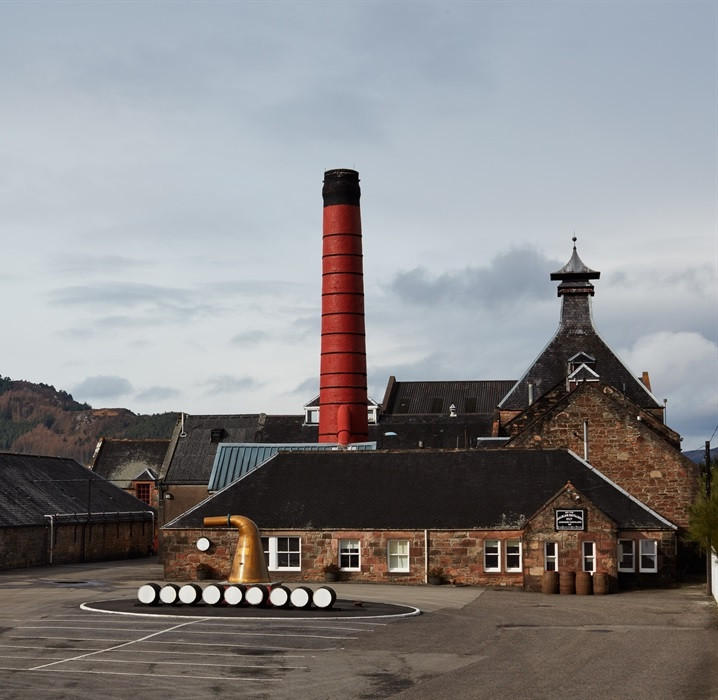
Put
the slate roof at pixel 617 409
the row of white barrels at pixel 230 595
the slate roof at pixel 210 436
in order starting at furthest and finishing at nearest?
1. the slate roof at pixel 210 436
2. the slate roof at pixel 617 409
3. the row of white barrels at pixel 230 595

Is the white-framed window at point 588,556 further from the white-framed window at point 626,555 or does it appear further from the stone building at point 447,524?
the white-framed window at point 626,555

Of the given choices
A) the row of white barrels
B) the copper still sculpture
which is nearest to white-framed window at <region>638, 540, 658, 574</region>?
the row of white barrels

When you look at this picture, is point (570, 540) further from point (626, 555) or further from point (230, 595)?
point (230, 595)

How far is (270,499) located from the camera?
171 ft

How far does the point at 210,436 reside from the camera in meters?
90.4

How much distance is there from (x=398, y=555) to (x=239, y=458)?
15302mm

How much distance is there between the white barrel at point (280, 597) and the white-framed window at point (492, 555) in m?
12.4

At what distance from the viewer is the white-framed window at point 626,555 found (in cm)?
4881

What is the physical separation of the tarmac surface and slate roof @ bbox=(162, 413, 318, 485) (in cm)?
4355

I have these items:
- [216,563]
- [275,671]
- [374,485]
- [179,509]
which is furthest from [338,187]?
[275,671]

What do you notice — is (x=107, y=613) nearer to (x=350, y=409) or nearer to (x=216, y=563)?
(x=216, y=563)

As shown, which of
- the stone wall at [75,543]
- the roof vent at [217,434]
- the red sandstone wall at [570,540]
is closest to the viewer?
the red sandstone wall at [570,540]

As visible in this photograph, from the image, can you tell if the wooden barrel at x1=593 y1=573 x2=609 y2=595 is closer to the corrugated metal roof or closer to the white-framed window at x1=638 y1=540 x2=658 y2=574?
the white-framed window at x1=638 y1=540 x2=658 y2=574

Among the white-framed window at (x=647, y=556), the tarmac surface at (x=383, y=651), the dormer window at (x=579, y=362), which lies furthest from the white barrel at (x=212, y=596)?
the dormer window at (x=579, y=362)
